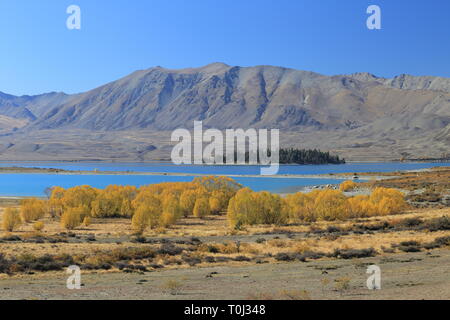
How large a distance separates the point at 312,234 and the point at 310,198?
562 inches

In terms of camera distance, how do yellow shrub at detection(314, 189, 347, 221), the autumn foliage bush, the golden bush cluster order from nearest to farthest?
the autumn foliage bush < the golden bush cluster < yellow shrub at detection(314, 189, 347, 221)

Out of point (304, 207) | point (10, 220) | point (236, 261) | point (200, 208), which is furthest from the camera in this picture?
point (200, 208)

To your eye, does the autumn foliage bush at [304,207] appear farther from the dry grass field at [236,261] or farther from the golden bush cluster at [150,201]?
the golden bush cluster at [150,201]

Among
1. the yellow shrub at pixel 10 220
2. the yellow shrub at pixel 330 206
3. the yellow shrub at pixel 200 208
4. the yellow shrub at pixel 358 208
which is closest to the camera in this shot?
the yellow shrub at pixel 10 220

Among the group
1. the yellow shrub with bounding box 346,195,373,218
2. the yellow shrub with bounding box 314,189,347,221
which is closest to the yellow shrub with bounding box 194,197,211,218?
the yellow shrub with bounding box 314,189,347,221

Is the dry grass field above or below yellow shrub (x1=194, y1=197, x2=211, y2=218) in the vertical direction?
above

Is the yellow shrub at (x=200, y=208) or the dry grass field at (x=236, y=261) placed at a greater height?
the dry grass field at (x=236, y=261)

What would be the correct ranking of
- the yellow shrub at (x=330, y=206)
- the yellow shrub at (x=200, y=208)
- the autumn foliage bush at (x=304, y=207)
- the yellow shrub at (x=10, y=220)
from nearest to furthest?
the yellow shrub at (x=10, y=220) < the autumn foliage bush at (x=304, y=207) < the yellow shrub at (x=330, y=206) < the yellow shrub at (x=200, y=208)

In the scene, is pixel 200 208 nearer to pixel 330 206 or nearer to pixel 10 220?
pixel 330 206

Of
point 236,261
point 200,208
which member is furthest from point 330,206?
point 236,261

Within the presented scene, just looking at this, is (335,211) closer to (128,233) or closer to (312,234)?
(312,234)

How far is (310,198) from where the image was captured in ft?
175

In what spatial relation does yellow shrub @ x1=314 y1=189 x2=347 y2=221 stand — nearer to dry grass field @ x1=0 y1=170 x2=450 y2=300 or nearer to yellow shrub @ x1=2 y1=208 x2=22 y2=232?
dry grass field @ x1=0 y1=170 x2=450 y2=300

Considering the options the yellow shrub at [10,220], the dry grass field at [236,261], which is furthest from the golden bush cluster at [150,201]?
the yellow shrub at [10,220]
